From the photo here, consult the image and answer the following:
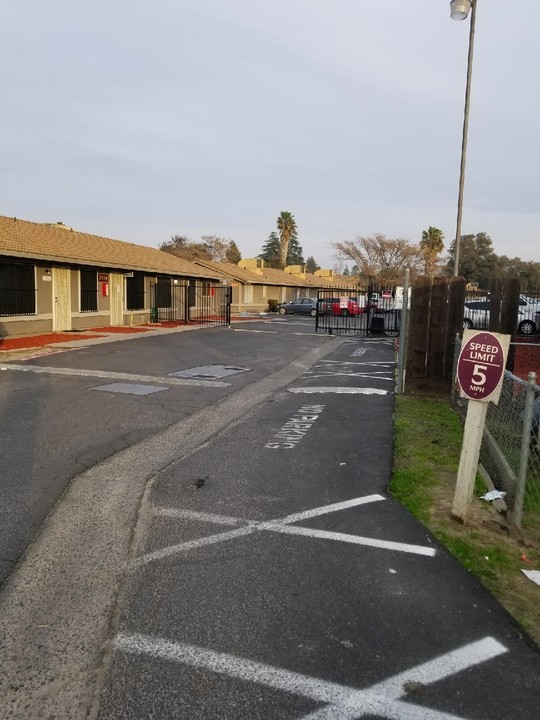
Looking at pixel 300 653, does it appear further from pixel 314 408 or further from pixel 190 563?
pixel 314 408

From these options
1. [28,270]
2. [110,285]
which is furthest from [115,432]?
[110,285]

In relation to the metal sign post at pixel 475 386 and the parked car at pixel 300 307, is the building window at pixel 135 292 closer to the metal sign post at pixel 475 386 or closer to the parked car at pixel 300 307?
the parked car at pixel 300 307

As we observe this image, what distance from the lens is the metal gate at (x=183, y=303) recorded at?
28.9 m

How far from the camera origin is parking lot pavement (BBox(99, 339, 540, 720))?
2455 millimetres

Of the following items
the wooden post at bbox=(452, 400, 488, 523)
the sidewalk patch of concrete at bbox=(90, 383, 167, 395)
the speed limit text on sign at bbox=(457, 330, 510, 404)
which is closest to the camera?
the speed limit text on sign at bbox=(457, 330, 510, 404)

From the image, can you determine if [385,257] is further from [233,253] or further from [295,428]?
[295,428]

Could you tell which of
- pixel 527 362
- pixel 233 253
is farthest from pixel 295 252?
pixel 527 362

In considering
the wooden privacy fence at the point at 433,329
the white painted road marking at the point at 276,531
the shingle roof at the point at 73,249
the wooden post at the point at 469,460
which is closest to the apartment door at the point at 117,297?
the shingle roof at the point at 73,249

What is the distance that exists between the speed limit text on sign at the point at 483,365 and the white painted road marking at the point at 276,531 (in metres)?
1.35

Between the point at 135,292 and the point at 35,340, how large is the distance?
9.32 metres

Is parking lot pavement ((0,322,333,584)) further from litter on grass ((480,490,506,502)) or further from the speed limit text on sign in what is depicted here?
litter on grass ((480,490,506,502))

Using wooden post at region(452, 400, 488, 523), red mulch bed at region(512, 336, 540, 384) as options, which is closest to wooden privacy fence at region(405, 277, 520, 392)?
red mulch bed at region(512, 336, 540, 384)

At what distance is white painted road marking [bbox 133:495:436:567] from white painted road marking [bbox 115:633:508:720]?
3.19ft

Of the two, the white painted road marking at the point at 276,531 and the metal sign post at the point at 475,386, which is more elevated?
the metal sign post at the point at 475,386
